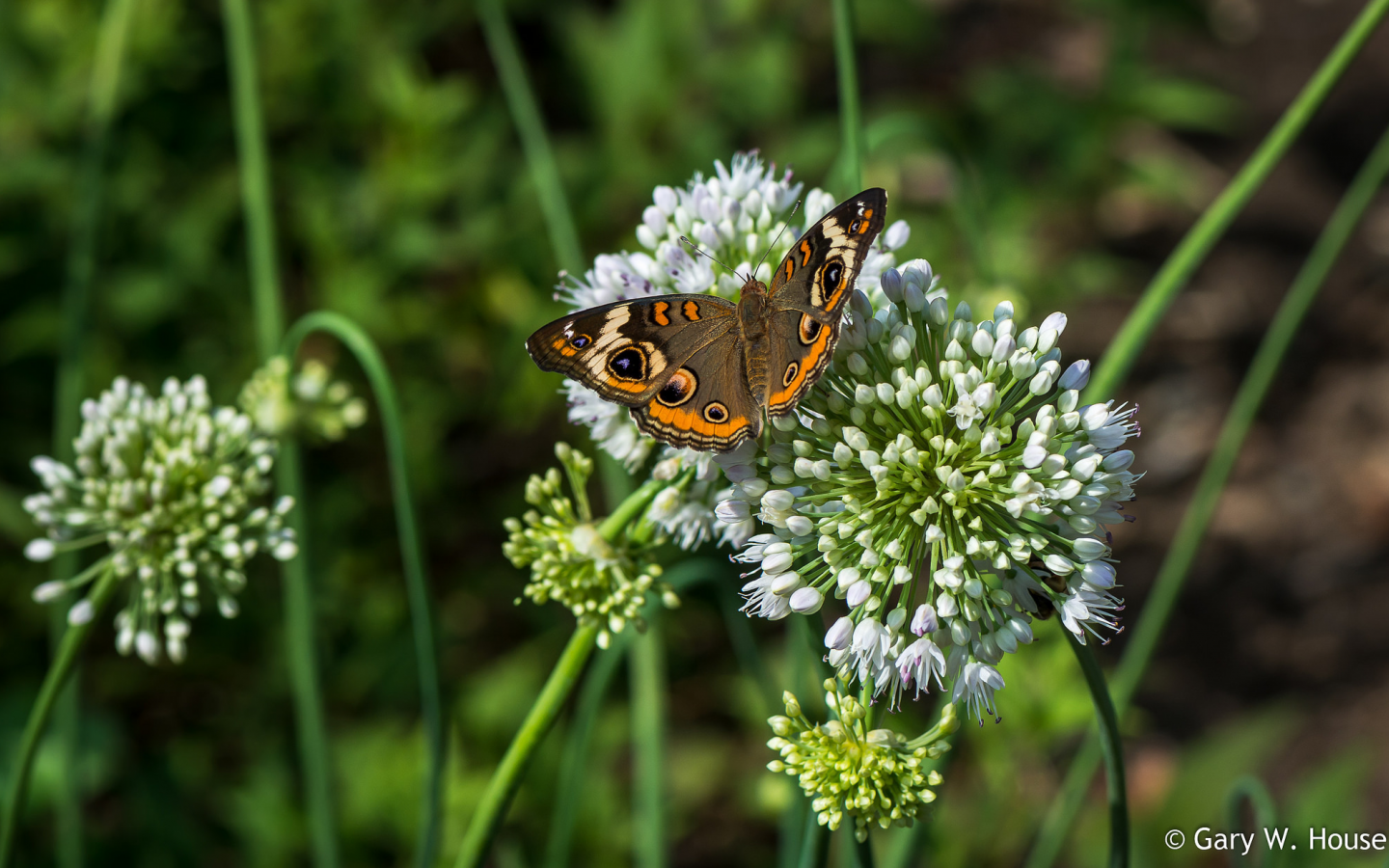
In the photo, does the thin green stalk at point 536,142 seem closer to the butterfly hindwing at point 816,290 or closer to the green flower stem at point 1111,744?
the butterfly hindwing at point 816,290

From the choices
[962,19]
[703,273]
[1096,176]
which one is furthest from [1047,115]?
[703,273]

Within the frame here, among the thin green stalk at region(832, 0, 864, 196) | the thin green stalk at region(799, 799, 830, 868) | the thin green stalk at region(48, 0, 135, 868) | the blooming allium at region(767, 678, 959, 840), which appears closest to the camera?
the blooming allium at region(767, 678, 959, 840)

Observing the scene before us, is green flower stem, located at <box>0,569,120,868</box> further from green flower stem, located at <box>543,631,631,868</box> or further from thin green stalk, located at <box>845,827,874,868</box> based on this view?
thin green stalk, located at <box>845,827,874,868</box>

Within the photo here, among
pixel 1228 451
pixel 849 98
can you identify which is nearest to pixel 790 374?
pixel 849 98

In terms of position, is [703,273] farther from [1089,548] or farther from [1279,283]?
[1279,283]

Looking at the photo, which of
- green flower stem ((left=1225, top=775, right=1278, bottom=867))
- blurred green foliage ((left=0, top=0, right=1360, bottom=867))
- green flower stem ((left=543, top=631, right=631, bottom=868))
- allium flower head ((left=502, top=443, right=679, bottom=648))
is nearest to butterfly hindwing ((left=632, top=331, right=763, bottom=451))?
allium flower head ((left=502, top=443, right=679, bottom=648))
